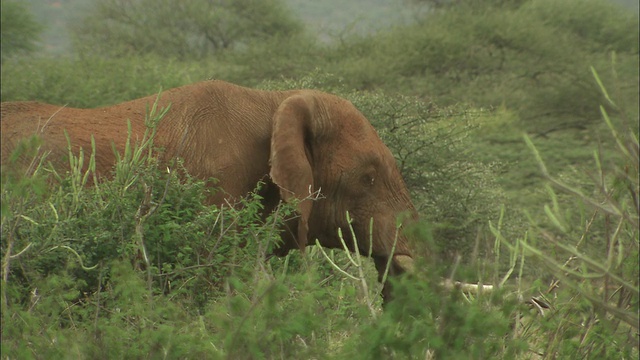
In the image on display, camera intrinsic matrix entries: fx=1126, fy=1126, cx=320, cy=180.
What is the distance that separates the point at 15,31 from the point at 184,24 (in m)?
6.31

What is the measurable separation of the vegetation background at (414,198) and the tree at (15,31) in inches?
2.8

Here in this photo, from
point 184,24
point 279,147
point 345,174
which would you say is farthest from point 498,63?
point 279,147

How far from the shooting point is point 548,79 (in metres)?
22.1

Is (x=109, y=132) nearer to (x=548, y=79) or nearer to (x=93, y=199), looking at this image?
(x=93, y=199)

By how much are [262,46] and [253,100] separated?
1645 centimetres

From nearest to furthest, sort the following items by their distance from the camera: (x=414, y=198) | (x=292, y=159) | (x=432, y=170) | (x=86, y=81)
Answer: (x=292, y=159) < (x=414, y=198) < (x=432, y=170) < (x=86, y=81)

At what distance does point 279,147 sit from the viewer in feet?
17.7

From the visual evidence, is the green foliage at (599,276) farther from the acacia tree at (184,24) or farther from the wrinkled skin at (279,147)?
the acacia tree at (184,24)

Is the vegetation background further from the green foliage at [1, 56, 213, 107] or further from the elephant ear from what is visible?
the elephant ear

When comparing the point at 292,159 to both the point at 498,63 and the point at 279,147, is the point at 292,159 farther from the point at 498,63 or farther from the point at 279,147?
the point at 498,63

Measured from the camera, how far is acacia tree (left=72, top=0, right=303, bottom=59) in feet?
90.5

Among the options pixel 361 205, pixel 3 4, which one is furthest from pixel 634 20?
pixel 361 205

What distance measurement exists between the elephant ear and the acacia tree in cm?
2157

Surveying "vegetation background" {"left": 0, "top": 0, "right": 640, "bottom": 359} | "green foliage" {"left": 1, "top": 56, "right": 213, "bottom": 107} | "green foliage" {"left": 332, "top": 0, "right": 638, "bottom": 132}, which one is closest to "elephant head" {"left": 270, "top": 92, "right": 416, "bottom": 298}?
"vegetation background" {"left": 0, "top": 0, "right": 640, "bottom": 359}
